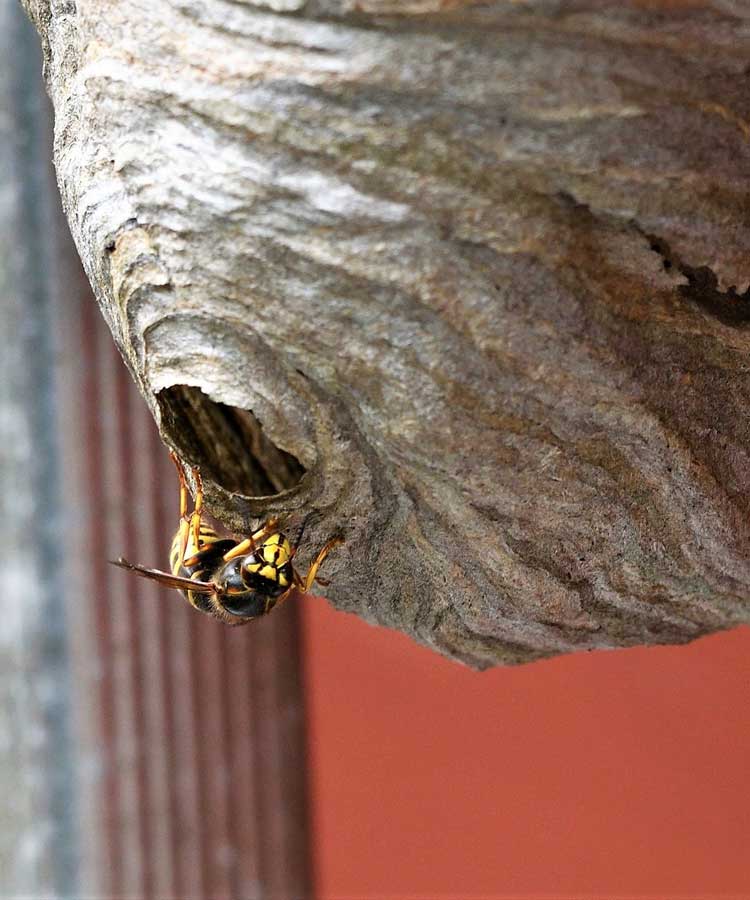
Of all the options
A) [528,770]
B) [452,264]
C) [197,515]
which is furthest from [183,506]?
[528,770]

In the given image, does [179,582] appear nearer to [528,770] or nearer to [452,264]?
[452,264]

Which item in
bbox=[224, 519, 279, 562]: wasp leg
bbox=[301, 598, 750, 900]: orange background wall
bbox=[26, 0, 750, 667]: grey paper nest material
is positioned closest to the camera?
bbox=[26, 0, 750, 667]: grey paper nest material

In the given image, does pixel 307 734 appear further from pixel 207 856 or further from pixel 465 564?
pixel 465 564

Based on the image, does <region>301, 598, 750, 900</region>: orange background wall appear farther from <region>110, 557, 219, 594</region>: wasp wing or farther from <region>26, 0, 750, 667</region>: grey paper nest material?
<region>110, 557, 219, 594</region>: wasp wing

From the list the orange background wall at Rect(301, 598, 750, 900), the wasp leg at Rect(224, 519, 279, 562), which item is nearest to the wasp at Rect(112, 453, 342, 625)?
the wasp leg at Rect(224, 519, 279, 562)

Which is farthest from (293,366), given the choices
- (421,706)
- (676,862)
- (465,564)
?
(421,706)

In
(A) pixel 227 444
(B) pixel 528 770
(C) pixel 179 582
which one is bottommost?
(B) pixel 528 770
